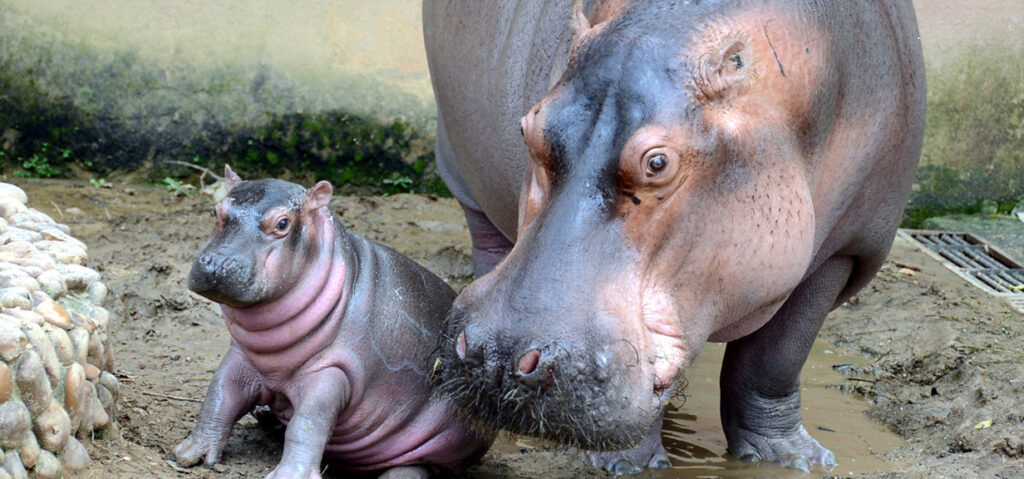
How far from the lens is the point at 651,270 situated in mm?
2547

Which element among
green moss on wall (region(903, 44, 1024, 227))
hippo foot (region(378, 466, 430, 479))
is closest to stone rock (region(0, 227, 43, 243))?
hippo foot (region(378, 466, 430, 479))

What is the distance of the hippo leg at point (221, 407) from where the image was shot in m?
3.09

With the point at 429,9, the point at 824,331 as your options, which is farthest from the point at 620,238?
the point at 824,331

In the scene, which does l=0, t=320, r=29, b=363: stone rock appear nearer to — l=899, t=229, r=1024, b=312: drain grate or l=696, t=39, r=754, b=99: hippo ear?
l=696, t=39, r=754, b=99: hippo ear

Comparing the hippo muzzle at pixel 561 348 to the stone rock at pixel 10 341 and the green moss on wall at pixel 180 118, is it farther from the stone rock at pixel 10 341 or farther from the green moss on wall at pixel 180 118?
the green moss on wall at pixel 180 118

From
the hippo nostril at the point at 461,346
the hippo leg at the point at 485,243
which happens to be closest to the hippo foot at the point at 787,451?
the hippo leg at the point at 485,243

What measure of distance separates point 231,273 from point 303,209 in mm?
340

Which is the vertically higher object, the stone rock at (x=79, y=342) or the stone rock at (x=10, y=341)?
the stone rock at (x=10, y=341)

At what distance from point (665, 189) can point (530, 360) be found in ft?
1.66

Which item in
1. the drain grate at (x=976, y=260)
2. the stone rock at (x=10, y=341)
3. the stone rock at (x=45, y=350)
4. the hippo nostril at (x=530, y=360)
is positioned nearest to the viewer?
the hippo nostril at (x=530, y=360)

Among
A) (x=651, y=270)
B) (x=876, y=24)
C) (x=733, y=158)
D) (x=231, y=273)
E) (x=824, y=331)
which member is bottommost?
(x=824, y=331)

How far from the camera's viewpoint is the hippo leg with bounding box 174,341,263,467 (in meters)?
3.09

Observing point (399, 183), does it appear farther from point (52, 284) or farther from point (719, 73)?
point (719, 73)

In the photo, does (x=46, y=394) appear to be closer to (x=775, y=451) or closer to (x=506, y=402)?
(x=506, y=402)
